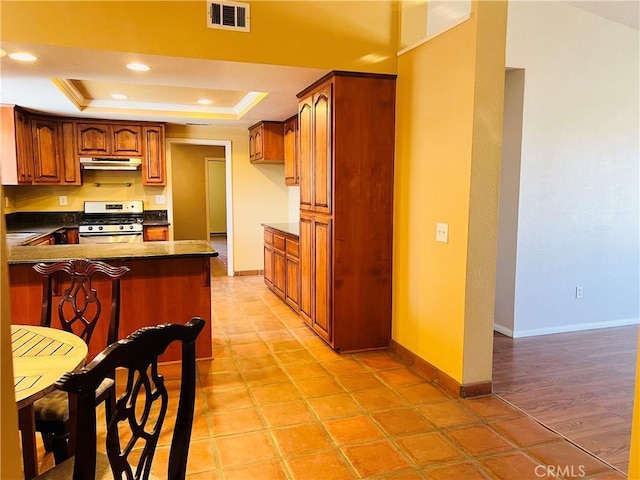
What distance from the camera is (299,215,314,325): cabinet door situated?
420 cm

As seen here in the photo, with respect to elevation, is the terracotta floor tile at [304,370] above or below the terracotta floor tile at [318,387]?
above

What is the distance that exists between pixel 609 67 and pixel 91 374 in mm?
4799

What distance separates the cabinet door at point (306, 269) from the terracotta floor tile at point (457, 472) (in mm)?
2181

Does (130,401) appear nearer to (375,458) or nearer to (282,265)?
(375,458)

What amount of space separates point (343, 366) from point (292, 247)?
1.77 metres

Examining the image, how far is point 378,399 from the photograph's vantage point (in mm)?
2945

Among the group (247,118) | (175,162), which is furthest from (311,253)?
(175,162)

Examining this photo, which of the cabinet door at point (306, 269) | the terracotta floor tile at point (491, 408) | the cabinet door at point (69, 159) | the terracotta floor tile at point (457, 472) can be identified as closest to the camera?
the terracotta floor tile at point (457, 472)

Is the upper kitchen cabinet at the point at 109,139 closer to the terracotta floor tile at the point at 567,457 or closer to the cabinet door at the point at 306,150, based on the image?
the cabinet door at the point at 306,150

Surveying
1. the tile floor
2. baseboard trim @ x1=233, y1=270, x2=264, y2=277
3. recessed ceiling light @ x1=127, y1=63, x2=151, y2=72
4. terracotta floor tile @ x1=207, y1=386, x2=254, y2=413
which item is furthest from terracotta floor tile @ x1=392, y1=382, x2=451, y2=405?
baseboard trim @ x1=233, y1=270, x2=264, y2=277

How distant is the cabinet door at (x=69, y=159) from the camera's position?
5773 mm

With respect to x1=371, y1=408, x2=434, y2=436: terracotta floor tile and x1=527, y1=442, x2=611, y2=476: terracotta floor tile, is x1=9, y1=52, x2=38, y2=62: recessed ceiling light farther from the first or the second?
x1=527, y1=442, x2=611, y2=476: terracotta floor tile

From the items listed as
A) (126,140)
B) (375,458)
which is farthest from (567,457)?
(126,140)

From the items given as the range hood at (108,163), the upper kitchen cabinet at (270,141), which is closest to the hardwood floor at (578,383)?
the upper kitchen cabinet at (270,141)
